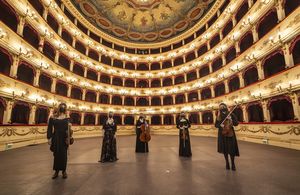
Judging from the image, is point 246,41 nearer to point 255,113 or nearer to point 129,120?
point 255,113

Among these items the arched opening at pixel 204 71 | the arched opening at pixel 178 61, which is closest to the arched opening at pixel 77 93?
the arched opening at pixel 178 61

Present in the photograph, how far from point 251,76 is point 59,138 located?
1766 cm

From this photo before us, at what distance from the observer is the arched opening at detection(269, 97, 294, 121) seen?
1109cm

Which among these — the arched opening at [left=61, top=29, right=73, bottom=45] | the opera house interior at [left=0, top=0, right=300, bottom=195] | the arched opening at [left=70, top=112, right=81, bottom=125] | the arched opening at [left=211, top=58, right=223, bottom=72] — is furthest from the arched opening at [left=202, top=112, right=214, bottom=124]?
the arched opening at [left=61, top=29, right=73, bottom=45]

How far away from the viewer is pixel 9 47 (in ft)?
32.8

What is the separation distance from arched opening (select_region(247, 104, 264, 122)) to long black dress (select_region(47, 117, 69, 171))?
607 inches

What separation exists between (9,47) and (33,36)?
4.98m

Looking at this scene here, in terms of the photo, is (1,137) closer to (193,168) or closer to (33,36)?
(33,36)

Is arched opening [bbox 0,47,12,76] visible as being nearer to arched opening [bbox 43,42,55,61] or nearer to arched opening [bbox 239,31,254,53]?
arched opening [bbox 43,42,55,61]

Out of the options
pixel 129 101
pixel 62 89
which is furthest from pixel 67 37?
pixel 129 101

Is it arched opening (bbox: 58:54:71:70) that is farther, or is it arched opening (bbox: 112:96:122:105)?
arched opening (bbox: 112:96:122:105)

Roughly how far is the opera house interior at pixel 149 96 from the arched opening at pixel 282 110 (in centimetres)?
8

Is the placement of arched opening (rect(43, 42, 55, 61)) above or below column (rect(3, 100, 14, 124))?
above

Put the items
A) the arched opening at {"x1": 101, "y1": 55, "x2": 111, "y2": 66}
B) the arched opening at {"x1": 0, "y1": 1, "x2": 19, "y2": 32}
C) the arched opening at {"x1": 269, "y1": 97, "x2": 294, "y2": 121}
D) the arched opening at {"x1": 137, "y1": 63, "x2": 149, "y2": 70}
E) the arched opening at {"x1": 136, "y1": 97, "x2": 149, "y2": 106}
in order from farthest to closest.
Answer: the arched opening at {"x1": 137, "y1": 63, "x2": 149, "y2": 70} < the arched opening at {"x1": 136, "y1": 97, "x2": 149, "y2": 106} < the arched opening at {"x1": 101, "y1": 55, "x2": 111, "y2": 66} < the arched opening at {"x1": 269, "y1": 97, "x2": 294, "y2": 121} < the arched opening at {"x1": 0, "y1": 1, "x2": 19, "y2": 32}
